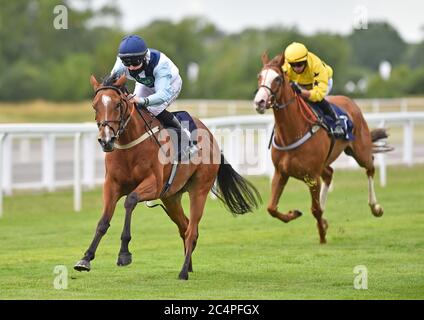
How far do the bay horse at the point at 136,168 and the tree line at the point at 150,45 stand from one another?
95.6 ft

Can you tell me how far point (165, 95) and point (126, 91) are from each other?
1.34 ft

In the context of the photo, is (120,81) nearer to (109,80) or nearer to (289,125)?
(109,80)

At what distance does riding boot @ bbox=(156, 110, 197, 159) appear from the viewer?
877cm

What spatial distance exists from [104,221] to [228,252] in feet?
8.44

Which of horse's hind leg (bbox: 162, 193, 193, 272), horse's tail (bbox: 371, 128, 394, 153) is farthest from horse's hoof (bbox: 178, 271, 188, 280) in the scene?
horse's tail (bbox: 371, 128, 394, 153)

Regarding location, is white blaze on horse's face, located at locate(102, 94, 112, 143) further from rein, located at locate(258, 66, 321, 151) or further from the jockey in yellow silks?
the jockey in yellow silks

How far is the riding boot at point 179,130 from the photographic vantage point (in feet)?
28.8

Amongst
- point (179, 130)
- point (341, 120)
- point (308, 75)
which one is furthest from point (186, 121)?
point (341, 120)

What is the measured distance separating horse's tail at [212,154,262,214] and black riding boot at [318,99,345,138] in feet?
6.82

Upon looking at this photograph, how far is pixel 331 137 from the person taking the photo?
11.3 meters

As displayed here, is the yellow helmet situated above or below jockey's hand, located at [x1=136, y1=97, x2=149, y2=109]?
above

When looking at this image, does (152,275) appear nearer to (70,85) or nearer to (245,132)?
(245,132)

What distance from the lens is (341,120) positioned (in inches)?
461
